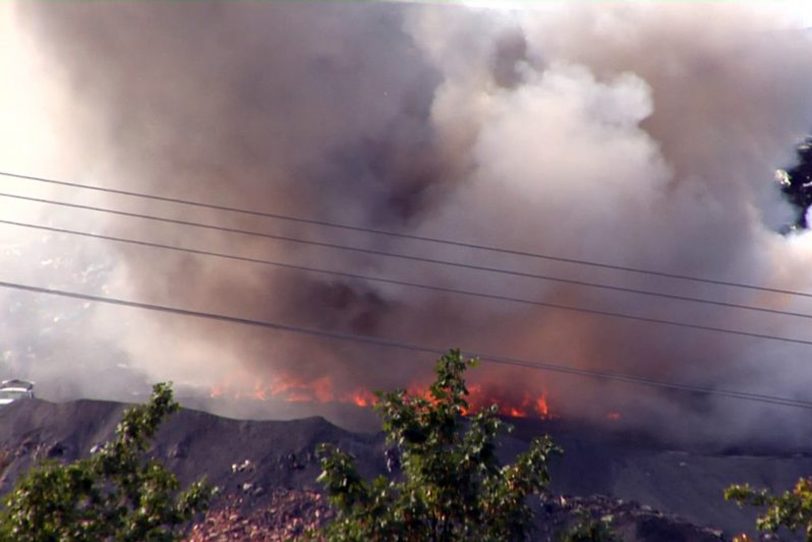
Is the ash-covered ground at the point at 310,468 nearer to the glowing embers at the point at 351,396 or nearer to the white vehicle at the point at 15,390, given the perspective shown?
the glowing embers at the point at 351,396

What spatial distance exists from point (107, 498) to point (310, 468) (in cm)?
1192

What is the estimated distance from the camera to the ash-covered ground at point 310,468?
19.7 m

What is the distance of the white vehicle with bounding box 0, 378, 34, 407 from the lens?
2670cm

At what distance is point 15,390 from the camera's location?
93.4 ft

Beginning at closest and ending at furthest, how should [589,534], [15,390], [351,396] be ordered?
1. [589,534]
2. [351,396]
3. [15,390]

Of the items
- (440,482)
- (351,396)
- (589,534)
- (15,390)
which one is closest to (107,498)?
(440,482)

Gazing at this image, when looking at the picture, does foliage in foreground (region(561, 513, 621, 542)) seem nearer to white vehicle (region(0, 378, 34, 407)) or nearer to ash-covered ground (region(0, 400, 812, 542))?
ash-covered ground (region(0, 400, 812, 542))

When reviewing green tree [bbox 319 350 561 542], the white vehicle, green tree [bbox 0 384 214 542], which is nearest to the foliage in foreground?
green tree [bbox 319 350 561 542]

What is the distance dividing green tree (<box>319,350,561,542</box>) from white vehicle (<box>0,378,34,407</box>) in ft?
62.6

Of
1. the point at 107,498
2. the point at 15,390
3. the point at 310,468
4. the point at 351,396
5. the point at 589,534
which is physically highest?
the point at 351,396

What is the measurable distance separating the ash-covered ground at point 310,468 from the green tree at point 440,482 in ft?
31.4

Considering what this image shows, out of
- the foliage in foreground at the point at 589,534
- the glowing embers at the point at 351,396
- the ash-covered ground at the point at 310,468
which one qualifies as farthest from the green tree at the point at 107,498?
the glowing embers at the point at 351,396

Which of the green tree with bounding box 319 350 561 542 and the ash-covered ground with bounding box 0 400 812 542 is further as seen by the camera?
the ash-covered ground with bounding box 0 400 812 542

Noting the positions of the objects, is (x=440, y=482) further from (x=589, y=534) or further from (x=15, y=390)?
(x=15, y=390)
